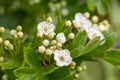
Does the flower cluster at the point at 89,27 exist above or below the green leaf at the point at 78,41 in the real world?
above

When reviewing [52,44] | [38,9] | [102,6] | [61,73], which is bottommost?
[61,73]

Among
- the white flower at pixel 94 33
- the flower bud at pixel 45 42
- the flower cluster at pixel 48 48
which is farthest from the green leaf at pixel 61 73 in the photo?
the white flower at pixel 94 33

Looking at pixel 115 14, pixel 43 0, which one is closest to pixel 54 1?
pixel 43 0

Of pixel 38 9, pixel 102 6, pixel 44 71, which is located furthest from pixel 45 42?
pixel 38 9

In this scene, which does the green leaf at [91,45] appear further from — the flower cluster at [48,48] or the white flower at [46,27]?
the white flower at [46,27]

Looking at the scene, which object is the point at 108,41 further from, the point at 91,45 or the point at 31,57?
the point at 31,57

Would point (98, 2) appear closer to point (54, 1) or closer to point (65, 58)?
point (54, 1)

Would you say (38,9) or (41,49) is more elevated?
(38,9)
